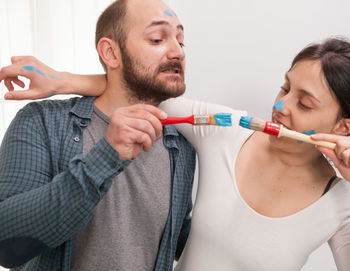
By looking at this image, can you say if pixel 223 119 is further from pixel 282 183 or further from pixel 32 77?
pixel 32 77

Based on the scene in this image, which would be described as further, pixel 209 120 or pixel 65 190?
pixel 209 120

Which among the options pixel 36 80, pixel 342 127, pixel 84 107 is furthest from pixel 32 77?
pixel 342 127

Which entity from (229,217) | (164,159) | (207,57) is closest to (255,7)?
(207,57)

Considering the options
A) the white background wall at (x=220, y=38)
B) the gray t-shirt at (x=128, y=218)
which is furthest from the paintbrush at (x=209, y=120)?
the white background wall at (x=220, y=38)

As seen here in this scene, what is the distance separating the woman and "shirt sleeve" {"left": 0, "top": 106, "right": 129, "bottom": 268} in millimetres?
243

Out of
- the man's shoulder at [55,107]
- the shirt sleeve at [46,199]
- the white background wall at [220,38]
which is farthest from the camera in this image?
the white background wall at [220,38]

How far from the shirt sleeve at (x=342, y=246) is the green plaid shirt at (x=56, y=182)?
17.1 inches

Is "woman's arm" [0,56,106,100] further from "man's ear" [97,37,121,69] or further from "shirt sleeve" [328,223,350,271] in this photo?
"shirt sleeve" [328,223,350,271]

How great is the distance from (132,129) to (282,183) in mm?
507

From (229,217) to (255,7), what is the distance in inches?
30.9

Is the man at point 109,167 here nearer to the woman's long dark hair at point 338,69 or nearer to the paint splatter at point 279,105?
the paint splatter at point 279,105

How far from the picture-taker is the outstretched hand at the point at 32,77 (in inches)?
33.0

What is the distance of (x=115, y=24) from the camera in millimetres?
972

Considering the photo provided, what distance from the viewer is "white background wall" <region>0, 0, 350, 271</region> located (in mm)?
1104
